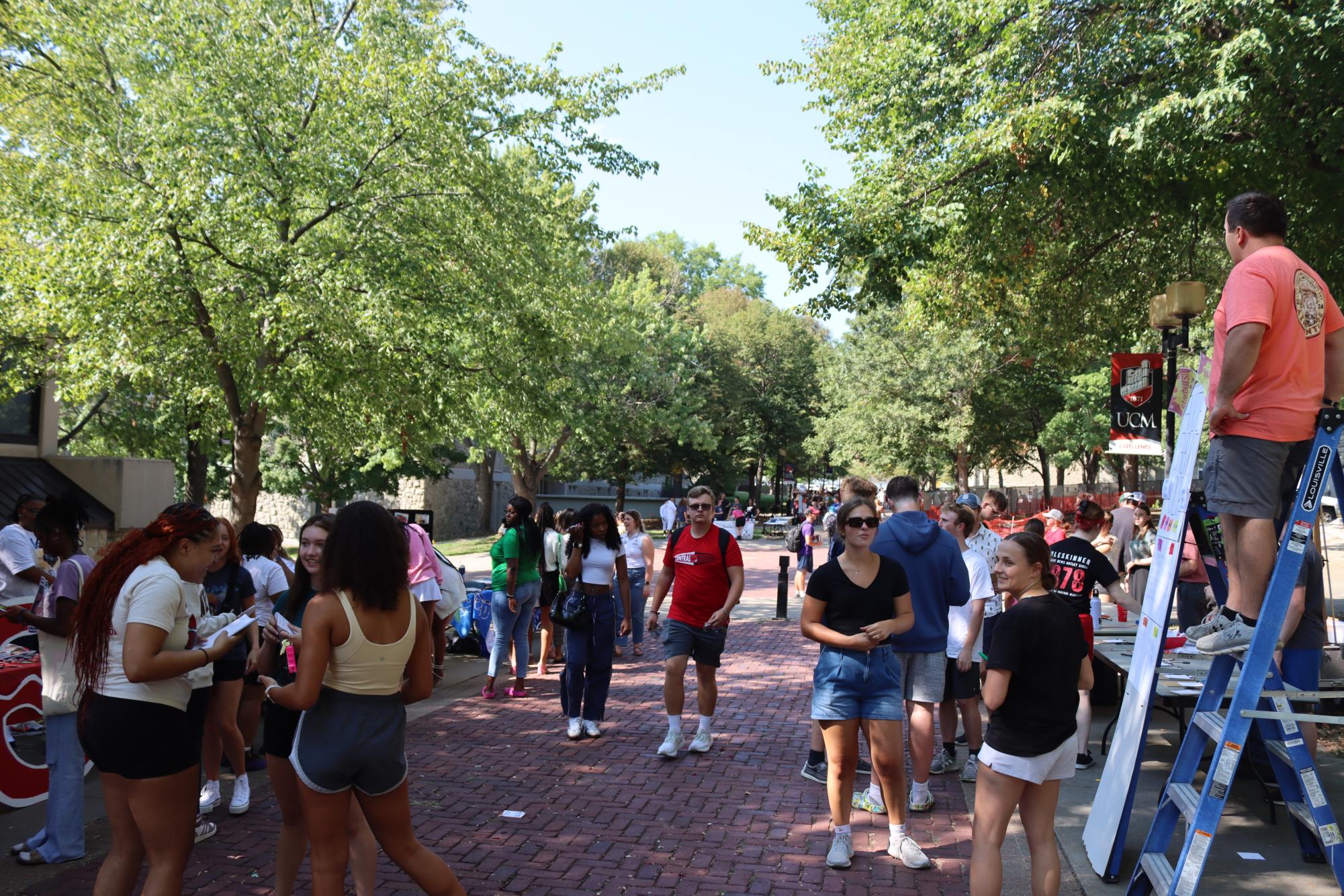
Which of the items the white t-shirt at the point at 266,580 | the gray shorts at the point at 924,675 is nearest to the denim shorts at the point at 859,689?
the gray shorts at the point at 924,675

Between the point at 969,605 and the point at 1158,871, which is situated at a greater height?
the point at 969,605

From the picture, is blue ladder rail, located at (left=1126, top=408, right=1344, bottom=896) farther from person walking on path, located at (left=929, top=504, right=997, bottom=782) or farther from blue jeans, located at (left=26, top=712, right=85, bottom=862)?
blue jeans, located at (left=26, top=712, right=85, bottom=862)

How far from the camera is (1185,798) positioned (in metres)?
3.91

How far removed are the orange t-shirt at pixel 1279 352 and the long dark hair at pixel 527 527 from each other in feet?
21.6

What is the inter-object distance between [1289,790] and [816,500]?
41.7 meters

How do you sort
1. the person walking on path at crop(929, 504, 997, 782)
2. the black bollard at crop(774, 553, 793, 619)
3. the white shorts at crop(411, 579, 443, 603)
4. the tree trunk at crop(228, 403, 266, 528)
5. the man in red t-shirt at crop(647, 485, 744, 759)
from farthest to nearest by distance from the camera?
the black bollard at crop(774, 553, 793, 619)
the tree trunk at crop(228, 403, 266, 528)
the white shorts at crop(411, 579, 443, 603)
the man in red t-shirt at crop(647, 485, 744, 759)
the person walking on path at crop(929, 504, 997, 782)

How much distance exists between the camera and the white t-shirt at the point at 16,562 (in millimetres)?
7016

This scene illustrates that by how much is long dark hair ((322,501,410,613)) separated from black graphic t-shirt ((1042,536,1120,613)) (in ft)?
14.3

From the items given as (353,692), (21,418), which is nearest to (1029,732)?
(353,692)

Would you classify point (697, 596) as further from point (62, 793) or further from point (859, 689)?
point (62, 793)

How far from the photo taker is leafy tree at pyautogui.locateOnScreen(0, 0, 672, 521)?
10227mm

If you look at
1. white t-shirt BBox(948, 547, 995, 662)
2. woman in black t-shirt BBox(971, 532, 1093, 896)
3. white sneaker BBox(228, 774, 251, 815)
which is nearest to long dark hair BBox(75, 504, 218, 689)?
white sneaker BBox(228, 774, 251, 815)

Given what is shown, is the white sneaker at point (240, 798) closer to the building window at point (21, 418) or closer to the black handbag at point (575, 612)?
the black handbag at point (575, 612)

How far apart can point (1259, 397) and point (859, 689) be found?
2308 millimetres
